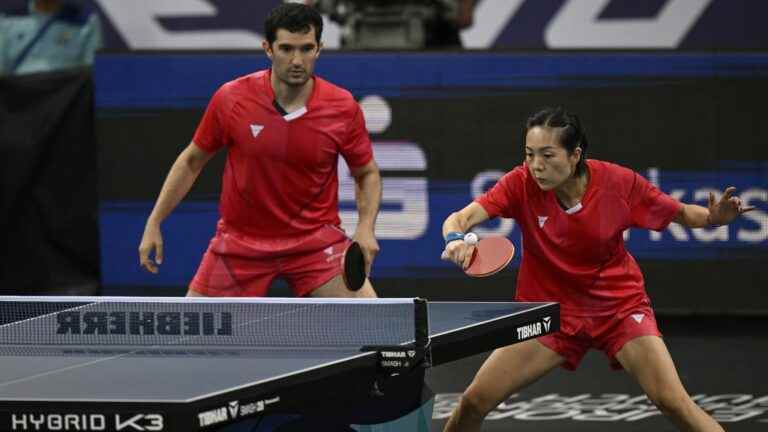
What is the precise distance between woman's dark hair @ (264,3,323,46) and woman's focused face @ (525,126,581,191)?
4.14ft

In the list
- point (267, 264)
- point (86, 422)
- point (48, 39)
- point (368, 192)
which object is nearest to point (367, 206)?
point (368, 192)

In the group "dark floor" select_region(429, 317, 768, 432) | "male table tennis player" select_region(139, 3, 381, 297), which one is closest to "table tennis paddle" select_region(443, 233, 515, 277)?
"male table tennis player" select_region(139, 3, 381, 297)

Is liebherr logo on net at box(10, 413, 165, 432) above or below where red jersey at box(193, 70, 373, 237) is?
below

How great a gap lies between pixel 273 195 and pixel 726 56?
410 centimetres

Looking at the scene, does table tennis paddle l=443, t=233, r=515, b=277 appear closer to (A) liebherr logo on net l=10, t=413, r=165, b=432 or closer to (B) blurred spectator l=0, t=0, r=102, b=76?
(A) liebherr logo on net l=10, t=413, r=165, b=432

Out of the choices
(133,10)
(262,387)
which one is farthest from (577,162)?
(133,10)

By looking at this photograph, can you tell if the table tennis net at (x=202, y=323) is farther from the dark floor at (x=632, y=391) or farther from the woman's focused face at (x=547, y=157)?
the dark floor at (x=632, y=391)

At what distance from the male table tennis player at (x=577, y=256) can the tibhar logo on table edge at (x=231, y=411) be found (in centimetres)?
182

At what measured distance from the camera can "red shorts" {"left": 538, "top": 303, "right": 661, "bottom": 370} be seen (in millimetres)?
6117

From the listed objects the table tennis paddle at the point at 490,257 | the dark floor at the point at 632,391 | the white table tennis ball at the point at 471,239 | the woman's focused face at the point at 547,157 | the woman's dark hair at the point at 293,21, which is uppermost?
the woman's dark hair at the point at 293,21

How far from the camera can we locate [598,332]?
6.19 metres

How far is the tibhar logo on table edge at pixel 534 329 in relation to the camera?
5.38 metres

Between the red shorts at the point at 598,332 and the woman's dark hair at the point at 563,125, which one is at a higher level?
the woman's dark hair at the point at 563,125

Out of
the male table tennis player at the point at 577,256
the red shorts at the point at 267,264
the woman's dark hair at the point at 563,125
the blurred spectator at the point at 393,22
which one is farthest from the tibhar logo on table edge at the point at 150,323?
the blurred spectator at the point at 393,22
